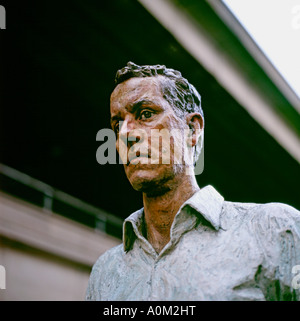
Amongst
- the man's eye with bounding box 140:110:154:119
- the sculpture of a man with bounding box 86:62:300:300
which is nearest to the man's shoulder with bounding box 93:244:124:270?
the sculpture of a man with bounding box 86:62:300:300

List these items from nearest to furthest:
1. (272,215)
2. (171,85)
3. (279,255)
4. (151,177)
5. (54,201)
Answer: (279,255) → (272,215) → (151,177) → (171,85) → (54,201)

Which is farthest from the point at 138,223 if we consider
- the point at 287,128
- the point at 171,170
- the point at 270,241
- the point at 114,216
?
the point at 114,216

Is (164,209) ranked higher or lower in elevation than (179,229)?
higher

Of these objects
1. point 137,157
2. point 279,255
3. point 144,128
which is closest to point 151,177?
point 137,157

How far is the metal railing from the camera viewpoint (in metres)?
6.15

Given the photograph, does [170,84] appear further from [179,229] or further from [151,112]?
[179,229]

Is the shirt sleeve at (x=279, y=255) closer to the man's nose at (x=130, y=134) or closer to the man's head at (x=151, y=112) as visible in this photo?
the man's head at (x=151, y=112)

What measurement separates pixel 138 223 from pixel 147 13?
6.94 feet

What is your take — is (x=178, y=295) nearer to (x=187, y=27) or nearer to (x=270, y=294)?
(x=270, y=294)

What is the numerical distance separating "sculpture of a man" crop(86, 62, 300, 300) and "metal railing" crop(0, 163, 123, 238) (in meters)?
4.22

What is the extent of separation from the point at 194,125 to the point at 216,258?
2.18 feet

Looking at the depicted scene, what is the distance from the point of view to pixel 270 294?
5.49 feet

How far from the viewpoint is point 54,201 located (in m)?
6.62

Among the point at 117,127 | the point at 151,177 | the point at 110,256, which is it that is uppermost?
the point at 117,127
